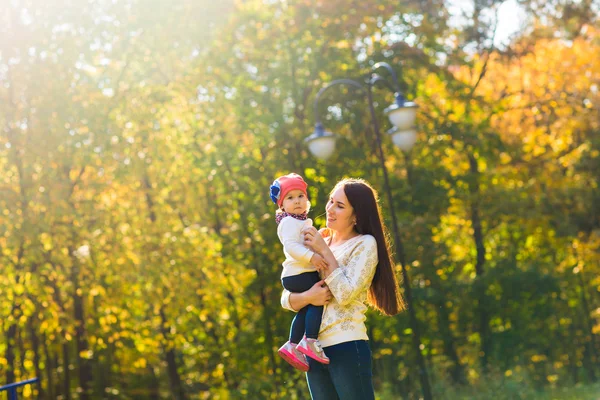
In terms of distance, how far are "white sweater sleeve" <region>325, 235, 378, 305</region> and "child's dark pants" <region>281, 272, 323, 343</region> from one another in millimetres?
159

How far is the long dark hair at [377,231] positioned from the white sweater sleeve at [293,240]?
0.94ft

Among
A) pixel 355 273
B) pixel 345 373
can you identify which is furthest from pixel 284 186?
pixel 345 373

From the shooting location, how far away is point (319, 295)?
4.00 metres

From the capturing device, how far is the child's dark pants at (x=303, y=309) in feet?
13.3

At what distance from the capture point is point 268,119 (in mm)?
17719

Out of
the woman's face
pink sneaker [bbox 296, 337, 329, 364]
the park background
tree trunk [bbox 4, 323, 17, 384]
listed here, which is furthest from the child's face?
tree trunk [bbox 4, 323, 17, 384]

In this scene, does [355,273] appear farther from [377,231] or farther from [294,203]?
[294,203]

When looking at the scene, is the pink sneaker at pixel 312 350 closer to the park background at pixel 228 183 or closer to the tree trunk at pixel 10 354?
the park background at pixel 228 183

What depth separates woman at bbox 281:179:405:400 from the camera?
3.94 metres

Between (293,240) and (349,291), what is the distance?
38 centimetres

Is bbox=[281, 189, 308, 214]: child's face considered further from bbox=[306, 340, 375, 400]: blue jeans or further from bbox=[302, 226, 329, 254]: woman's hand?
bbox=[306, 340, 375, 400]: blue jeans

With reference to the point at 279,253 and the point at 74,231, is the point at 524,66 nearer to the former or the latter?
the point at 279,253

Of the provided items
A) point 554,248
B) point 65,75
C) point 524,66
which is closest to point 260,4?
point 65,75

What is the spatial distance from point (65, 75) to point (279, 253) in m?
5.73
